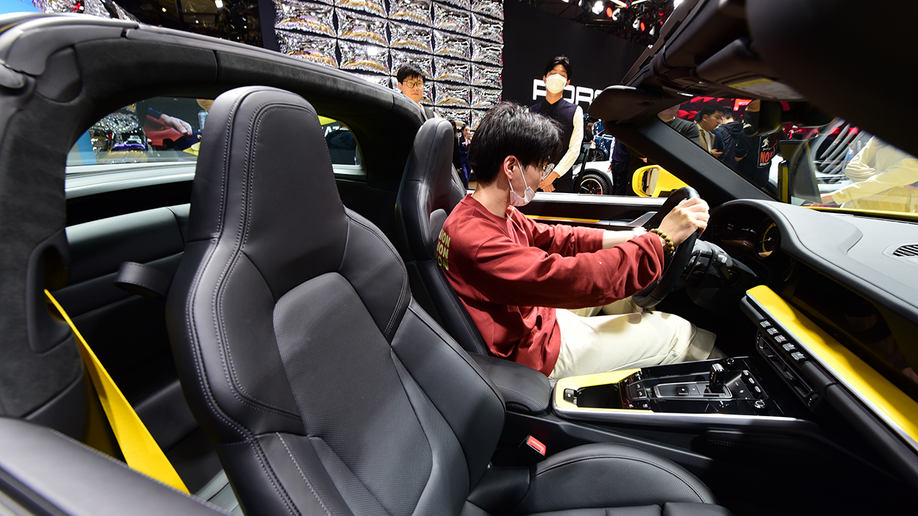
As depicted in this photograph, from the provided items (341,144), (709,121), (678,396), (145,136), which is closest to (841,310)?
(678,396)

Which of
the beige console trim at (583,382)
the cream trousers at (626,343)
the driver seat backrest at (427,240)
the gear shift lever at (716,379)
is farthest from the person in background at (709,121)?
the driver seat backrest at (427,240)

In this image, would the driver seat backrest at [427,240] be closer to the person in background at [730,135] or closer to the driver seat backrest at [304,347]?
the driver seat backrest at [304,347]

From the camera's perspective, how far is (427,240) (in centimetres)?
119

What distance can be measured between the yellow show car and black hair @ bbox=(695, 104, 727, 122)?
955 mm

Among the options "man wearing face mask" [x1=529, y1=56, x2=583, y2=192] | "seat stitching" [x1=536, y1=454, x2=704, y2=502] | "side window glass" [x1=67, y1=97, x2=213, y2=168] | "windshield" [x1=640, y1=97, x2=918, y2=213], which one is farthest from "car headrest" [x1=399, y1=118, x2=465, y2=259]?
"man wearing face mask" [x1=529, y1=56, x2=583, y2=192]

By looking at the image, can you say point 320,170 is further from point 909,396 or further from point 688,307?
point 688,307

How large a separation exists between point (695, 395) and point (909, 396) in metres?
0.43

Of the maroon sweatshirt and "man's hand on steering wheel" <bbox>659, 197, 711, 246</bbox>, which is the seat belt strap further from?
"man's hand on steering wheel" <bbox>659, 197, 711, 246</bbox>

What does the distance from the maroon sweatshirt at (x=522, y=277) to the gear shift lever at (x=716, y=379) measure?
1.03 feet

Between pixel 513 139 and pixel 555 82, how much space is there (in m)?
2.29

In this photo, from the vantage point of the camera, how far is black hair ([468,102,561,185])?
1278 millimetres

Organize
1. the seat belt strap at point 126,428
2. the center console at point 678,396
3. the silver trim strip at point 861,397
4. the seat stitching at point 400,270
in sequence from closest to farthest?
1. the seat belt strap at point 126,428
2. the silver trim strip at point 861,397
3. the seat stitching at point 400,270
4. the center console at point 678,396

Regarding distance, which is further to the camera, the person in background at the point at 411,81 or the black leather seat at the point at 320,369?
the person in background at the point at 411,81

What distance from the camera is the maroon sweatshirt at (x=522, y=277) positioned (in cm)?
116
